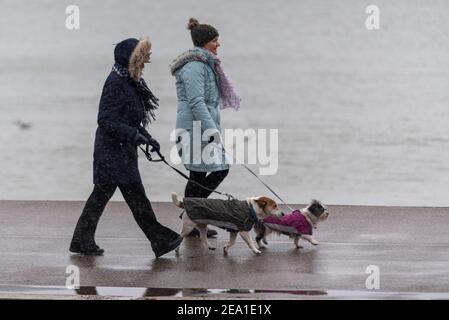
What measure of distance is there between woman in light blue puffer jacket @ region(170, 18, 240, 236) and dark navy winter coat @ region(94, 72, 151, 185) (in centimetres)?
81

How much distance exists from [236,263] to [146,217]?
816mm

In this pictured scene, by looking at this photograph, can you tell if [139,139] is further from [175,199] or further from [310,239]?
[310,239]

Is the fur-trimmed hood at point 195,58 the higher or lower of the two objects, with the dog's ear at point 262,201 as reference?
higher

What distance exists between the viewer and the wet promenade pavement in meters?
9.74

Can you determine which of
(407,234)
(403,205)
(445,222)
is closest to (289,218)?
(407,234)

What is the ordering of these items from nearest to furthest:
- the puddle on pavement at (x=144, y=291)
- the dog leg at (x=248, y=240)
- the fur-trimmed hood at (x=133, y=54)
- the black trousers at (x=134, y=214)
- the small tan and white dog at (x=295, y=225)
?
the puddle on pavement at (x=144, y=291) < the fur-trimmed hood at (x=133, y=54) < the black trousers at (x=134, y=214) < the dog leg at (x=248, y=240) < the small tan and white dog at (x=295, y=225)

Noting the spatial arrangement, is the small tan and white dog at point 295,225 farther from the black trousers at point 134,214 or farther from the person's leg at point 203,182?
the black trousers at point 134,214

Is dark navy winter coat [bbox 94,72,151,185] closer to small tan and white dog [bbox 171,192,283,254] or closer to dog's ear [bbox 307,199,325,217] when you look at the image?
small tan and white dog [bbox 171,192,283,254]

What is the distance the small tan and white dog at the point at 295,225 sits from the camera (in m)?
11.7

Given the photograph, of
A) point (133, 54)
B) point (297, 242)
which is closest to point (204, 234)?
point (297, 242)

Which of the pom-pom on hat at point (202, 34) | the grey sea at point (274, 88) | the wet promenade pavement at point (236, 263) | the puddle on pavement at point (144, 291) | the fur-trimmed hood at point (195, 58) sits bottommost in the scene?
the puddle on pavement at point (144, 291)

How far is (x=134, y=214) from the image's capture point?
11312 millimetres

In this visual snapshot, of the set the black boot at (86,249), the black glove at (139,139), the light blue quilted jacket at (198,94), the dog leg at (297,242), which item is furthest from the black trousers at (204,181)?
the black glove at (139,139)
